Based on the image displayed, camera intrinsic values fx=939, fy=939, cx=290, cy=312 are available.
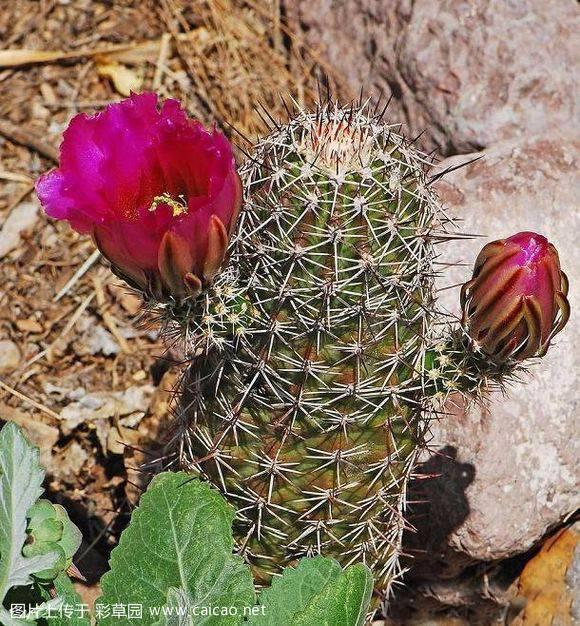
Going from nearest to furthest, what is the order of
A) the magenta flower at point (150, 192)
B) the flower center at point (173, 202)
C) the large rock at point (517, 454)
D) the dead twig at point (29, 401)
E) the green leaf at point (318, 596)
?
the magenta flower at point (150, 192) → the flower center at point (173, 202) → the green leaf at point (318, 596) → the large rock at point (517, 454) → the dead twig at point (29, 401)

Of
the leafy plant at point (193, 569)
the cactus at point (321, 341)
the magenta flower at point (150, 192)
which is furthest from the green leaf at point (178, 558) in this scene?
the magenta flower at point (150, 192)

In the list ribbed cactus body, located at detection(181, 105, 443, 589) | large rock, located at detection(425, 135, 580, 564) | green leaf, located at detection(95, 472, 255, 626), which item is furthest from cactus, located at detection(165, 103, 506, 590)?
large rock, located at detection(425, 135, 580, 564)

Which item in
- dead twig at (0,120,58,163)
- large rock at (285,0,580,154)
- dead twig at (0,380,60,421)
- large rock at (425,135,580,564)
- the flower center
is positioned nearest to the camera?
the flower center

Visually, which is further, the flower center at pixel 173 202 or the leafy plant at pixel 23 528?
the leafy plant at pixel 23 528

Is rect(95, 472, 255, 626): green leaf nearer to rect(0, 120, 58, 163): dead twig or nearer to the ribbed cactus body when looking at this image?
the ribbed cactus body

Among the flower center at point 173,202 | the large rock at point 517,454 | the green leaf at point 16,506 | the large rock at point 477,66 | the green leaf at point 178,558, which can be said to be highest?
the flower center at point 173,202

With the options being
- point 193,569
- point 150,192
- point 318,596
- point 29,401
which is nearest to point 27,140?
point 29,401

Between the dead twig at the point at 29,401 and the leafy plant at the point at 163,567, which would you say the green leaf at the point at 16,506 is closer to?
the leafy plant at the point at 163,567

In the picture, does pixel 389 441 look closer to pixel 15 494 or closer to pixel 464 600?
pixel 15 494
